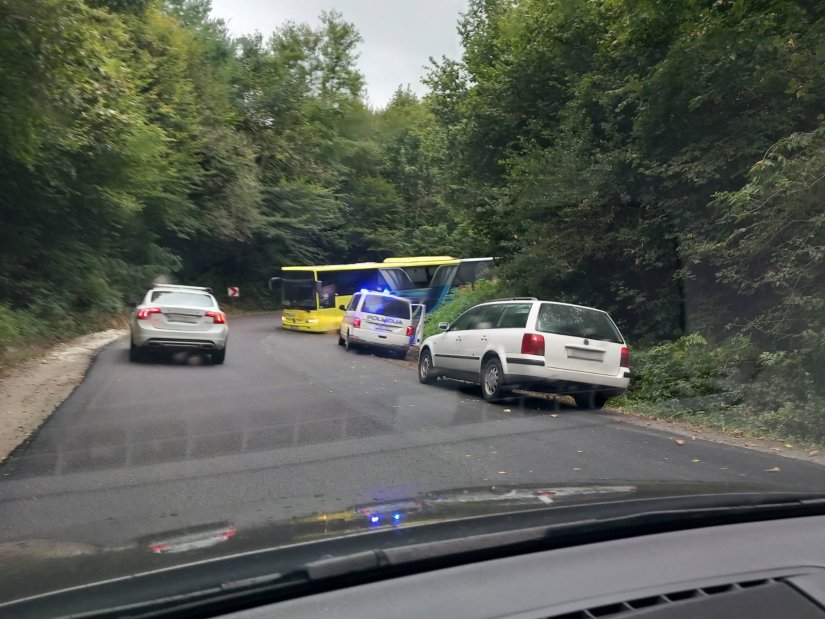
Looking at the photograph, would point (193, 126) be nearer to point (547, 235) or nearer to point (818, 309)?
point (547, 235)

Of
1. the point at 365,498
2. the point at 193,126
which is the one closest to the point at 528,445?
the point at 365,498

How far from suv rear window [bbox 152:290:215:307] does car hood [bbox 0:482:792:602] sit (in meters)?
14.5

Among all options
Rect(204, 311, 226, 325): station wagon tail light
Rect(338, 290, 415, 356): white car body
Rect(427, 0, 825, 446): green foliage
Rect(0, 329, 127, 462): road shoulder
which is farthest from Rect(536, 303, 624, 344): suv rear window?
Rect(338, 290, 415, 356): white car body

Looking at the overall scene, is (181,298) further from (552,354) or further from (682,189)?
(682,189)

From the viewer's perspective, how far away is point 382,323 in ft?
71.7

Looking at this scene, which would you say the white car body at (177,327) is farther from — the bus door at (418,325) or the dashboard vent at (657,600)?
the dashboard vent at (657,600)

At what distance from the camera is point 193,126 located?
3497 cm

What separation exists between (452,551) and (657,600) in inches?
21.3

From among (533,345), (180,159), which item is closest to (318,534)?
(533,345)

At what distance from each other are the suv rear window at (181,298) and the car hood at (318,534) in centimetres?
1449

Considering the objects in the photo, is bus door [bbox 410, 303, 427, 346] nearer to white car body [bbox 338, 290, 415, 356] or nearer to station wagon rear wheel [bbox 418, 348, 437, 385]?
white car body [bbox 338, 290, 415, 356]

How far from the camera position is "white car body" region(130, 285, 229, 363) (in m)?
16.9

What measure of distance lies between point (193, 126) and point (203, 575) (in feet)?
115

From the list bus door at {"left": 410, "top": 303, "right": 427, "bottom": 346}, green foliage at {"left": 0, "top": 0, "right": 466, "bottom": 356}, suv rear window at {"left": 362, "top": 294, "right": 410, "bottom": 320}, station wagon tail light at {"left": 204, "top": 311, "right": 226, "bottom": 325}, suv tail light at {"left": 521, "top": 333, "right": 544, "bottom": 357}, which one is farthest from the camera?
bus door at {"left": 410, "top": 303, "right": 427, "bottom": 346}
